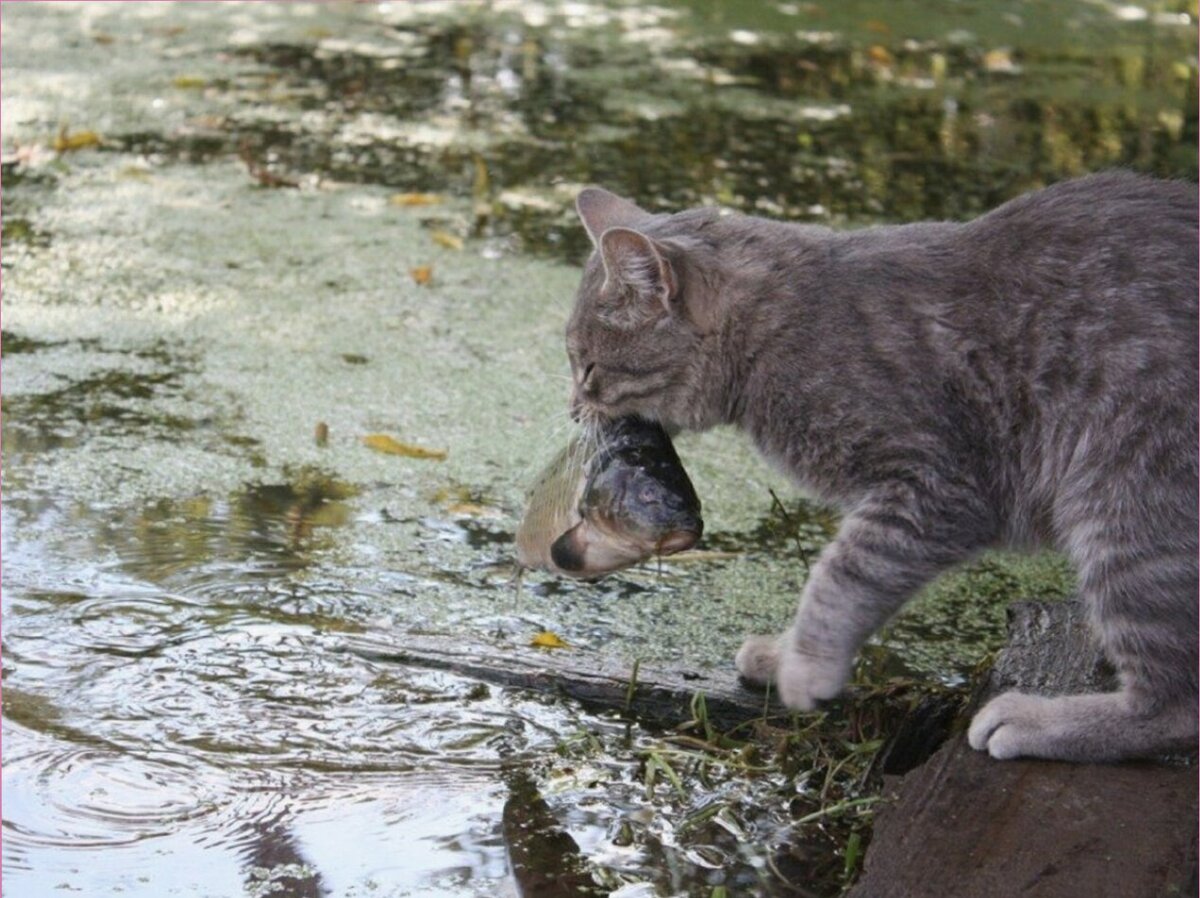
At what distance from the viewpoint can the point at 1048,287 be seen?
3.06 metres

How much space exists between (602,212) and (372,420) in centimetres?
119

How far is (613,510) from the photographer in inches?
124

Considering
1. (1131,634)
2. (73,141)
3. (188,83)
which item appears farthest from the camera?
(188,83)

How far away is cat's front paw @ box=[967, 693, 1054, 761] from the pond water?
32 cm

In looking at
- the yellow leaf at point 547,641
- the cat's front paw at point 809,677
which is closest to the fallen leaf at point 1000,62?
the yellow leaf at point 547,641

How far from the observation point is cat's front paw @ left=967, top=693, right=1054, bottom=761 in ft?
9.62

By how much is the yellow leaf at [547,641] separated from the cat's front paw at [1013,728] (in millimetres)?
915

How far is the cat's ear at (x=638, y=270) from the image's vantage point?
10.5ft

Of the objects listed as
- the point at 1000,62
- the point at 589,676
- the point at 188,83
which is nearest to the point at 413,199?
the point at 188,83

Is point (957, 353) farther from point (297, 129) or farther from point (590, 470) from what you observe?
point (297, 129)

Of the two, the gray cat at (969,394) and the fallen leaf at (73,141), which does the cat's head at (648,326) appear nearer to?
the gray cat at (969,394)

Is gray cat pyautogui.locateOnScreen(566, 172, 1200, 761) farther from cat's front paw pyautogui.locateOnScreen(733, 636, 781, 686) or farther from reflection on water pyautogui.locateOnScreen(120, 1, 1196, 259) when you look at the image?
reflection on water pyautogui.locateOnScreen(120, 1, 1196, 259)

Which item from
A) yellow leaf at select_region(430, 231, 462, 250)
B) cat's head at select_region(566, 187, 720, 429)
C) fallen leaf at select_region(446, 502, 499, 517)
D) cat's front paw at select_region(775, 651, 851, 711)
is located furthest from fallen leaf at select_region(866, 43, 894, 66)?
cat's front paw at select_region(775, 651, 851, 711)

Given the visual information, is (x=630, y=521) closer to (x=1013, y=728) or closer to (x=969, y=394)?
(x=969, y=394)
